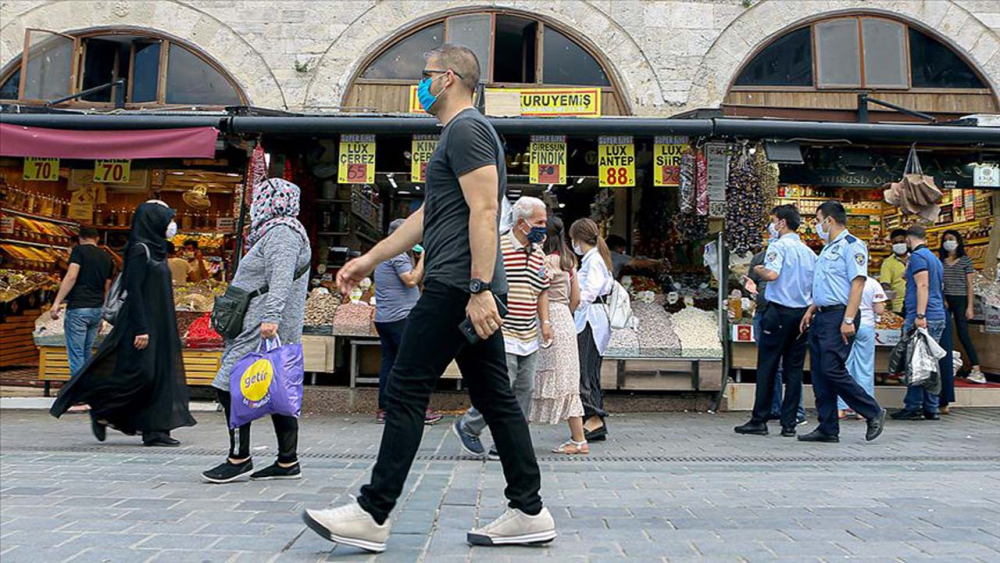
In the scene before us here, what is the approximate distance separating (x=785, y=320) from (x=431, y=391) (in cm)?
455

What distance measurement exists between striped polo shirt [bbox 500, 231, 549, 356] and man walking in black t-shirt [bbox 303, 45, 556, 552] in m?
2.06

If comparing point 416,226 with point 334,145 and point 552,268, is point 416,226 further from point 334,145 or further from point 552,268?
point 334,145

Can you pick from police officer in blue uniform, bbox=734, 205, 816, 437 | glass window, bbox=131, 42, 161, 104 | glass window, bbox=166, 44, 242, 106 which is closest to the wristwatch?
police officer in blue uniform, bbox=734, 205, 816, 437

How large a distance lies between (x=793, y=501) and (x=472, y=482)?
Answer: 1842 mm

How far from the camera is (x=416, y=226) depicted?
356 centimetres

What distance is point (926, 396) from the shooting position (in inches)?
328

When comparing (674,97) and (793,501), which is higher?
(674,97)

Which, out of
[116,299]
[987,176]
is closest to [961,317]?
[987,176]

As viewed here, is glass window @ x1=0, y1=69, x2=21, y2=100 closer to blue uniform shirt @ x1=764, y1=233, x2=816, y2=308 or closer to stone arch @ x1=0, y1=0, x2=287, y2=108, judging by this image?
stone arch @ x1=0, y1=0, x2=287, y2=108

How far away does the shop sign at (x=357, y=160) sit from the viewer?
9289mm

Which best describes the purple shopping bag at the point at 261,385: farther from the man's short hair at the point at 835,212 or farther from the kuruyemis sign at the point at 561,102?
the kuruyemis sign at the point at 561,102

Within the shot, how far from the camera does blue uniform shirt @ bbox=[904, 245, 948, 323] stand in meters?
7.95

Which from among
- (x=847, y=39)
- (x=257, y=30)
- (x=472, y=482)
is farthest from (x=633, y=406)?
(x=257, y=30)

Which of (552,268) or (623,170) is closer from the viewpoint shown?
(552,268)
